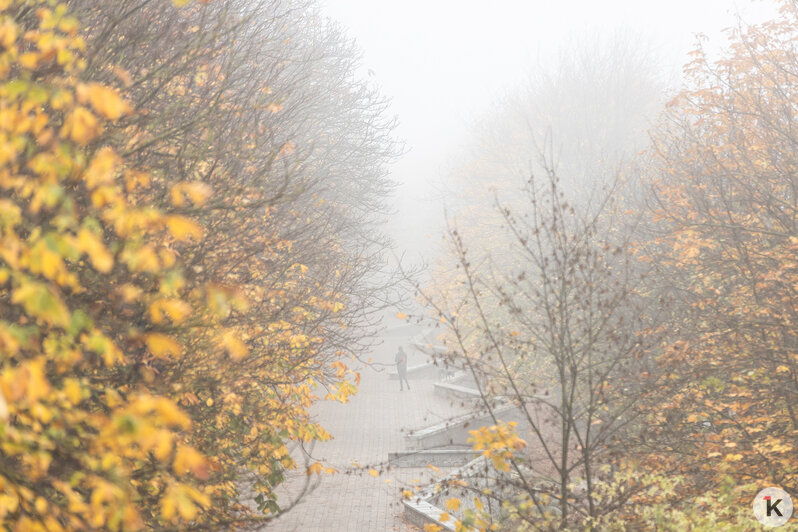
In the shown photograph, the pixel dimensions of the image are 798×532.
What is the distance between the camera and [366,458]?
17406 mm

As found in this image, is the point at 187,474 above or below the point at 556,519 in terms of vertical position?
above

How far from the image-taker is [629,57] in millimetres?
35062

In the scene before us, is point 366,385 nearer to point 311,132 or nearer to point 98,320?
point 311,132

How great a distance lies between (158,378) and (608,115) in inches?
1271

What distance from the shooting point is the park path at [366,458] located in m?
12.5

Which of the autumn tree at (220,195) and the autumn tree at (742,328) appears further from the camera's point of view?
the autumn tree at (742,328)

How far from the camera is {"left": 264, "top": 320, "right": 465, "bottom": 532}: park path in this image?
1252cm

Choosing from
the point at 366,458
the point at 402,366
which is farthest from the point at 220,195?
the point at 402,366

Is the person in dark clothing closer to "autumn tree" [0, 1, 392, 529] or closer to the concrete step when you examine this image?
the concrete step

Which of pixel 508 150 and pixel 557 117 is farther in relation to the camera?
pixel 508 150

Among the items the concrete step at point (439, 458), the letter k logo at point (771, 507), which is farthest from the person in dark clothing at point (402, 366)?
the letter k logo at point (771, 507)

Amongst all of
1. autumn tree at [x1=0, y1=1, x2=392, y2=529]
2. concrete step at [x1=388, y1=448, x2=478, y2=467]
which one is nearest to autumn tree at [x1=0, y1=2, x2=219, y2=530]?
autumn tree at [x1=0, y1=1, x2=392, y2=529]

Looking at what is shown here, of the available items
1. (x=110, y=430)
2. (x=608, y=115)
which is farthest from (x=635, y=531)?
(x=608, y=115)

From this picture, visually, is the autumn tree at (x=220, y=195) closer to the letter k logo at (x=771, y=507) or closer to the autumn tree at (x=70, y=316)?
the autumn tree at (x=70, y=316)
